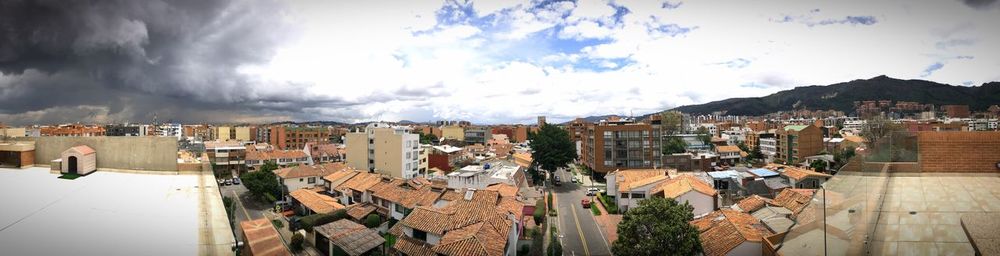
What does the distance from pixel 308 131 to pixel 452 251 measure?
143 ft

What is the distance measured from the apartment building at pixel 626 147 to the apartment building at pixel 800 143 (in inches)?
561

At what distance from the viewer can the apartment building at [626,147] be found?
26906 mm

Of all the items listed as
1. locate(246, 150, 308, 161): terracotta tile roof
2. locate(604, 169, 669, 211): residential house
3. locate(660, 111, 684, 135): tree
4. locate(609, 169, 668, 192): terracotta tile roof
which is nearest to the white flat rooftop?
locate(604, 169, 669, 211): residential house

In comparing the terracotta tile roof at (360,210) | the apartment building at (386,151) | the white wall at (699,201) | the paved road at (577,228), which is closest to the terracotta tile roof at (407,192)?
the terracotta tile roof at (360,210)

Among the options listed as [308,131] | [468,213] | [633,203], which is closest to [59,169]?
[468,213]

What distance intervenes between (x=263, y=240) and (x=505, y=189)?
9487mm

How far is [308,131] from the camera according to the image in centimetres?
4703

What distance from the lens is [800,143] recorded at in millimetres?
32250

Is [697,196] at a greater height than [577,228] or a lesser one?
greater

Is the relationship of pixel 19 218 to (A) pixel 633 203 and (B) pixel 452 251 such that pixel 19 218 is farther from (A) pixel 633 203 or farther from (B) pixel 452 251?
(A) pixel 633 203

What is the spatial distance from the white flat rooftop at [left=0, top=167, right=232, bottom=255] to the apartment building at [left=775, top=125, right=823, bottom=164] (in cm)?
3909

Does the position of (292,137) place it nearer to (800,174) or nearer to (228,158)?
(228,158)

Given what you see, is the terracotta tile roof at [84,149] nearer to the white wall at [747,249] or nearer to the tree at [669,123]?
the white wall at [747,249]

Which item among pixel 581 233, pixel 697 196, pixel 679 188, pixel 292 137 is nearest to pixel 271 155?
pixel 292 137
